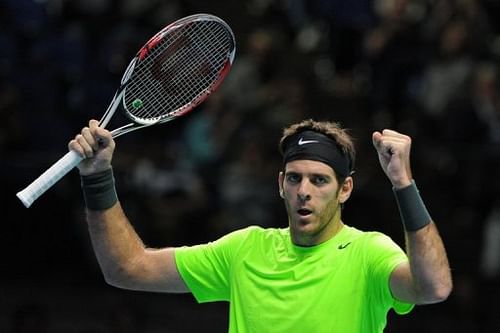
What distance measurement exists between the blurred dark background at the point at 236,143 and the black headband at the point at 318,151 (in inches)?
196

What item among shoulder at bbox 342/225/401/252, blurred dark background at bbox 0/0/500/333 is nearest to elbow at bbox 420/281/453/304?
shoulder at bbox 342/225/401/252

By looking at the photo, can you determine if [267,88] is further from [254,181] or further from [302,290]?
[302,290]

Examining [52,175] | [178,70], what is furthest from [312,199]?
[178,70]

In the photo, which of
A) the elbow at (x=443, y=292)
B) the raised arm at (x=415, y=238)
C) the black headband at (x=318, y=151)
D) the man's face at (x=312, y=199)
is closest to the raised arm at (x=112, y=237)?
the man's face at (x=312, y=199)

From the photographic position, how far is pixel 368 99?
1453 cm

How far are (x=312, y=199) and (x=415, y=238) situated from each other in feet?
2.28

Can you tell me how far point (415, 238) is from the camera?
5699mm

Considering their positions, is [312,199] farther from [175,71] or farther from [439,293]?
[175,71]

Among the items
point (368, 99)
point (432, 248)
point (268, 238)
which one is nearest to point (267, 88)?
point (368, 99)

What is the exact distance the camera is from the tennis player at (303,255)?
5.77m

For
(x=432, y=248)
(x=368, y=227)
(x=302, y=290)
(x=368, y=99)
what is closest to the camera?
(x=432, y=248)

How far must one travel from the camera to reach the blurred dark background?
485 inches

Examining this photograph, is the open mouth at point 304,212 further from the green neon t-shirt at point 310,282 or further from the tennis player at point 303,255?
A: the green neon t-shirt at point 310,282

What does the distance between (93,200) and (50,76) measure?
7.83 meters
